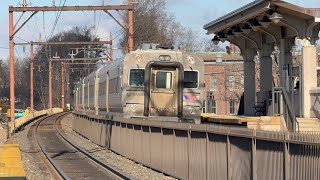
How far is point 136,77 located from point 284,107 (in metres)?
5.97

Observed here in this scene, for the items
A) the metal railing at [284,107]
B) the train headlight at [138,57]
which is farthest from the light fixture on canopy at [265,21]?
the train headlight at [138,57]

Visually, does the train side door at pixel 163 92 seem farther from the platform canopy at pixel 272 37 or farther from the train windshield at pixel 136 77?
the platform canopy at pixel 272 37

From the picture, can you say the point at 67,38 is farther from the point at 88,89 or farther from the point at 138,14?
the point at 88,89

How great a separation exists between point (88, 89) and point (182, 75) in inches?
591

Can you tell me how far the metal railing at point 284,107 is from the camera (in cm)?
1738

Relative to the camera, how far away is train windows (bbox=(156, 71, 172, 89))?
72.0 ft

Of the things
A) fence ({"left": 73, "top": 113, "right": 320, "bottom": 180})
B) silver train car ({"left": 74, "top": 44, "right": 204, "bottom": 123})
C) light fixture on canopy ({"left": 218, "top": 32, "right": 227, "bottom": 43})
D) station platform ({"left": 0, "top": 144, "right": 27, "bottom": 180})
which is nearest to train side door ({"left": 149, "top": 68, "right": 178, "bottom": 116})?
silver train car ({"left": 74, "top": 44, "right": 204, "bottom": 123})

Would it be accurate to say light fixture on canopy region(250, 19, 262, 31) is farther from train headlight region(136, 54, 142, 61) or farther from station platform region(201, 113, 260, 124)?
train headlight region(136, 54, 142, 61)

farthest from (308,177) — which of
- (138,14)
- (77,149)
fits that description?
(138,14)

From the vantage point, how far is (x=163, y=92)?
2194 cm

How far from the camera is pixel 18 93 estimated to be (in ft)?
462

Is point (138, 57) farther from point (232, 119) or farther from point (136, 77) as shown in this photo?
point (232, 119)

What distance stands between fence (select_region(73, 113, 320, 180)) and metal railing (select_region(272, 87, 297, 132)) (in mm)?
3752

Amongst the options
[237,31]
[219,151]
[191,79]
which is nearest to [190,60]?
[191,79]
